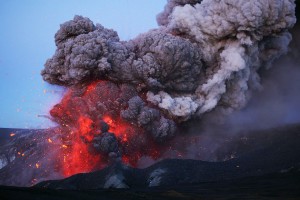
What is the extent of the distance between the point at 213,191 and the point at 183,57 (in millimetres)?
11266

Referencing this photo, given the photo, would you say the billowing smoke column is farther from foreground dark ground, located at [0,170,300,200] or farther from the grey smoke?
foreground dark ground, located at [0,170,300,200]

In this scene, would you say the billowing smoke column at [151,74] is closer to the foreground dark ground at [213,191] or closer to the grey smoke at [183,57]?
the grey smoke at [183,57]

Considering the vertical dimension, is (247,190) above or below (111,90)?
below

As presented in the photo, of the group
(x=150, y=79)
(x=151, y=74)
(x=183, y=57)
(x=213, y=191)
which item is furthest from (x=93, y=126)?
(x=213, y=191)

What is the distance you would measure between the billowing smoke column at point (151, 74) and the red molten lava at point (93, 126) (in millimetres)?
58

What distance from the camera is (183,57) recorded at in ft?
73.6

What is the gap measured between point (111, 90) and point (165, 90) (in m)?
3.56

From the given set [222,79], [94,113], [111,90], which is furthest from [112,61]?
[222,79]

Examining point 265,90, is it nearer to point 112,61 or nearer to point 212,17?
point 212,17

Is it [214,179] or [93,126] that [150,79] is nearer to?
[93,126]

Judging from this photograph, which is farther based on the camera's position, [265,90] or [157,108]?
[265,90]

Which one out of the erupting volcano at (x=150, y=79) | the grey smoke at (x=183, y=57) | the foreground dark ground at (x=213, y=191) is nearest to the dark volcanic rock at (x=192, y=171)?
the foreground dark ground at (x=213, y=191)

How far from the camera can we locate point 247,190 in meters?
12.4

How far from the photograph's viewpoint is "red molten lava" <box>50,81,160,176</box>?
21078mm
